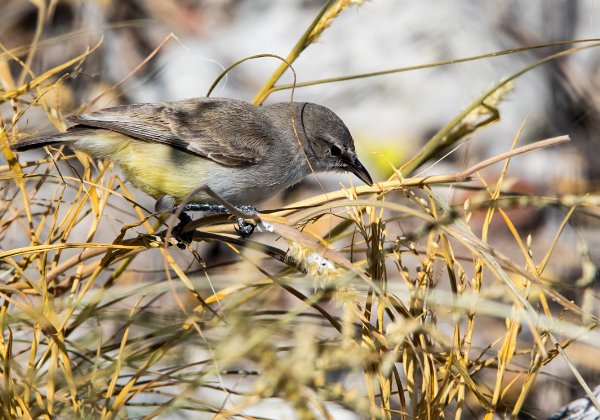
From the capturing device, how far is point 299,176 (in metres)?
3.73

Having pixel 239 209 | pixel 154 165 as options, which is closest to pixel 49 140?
pixel 154 165

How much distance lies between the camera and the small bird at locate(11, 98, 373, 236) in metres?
3.33

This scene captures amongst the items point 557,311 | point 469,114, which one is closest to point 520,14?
point 557,311

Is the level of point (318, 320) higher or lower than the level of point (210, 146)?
lower

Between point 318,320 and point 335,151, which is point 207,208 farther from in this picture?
point 335,151

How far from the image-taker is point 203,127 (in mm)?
3611

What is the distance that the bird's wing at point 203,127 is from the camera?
346 centimetres

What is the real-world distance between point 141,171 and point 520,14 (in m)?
3.60

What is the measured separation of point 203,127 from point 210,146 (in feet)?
0.42

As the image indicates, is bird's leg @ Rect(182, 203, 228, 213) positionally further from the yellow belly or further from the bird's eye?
the bird's eye

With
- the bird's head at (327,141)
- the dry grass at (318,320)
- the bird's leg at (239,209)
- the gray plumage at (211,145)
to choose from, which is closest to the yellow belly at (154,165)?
the gray plumage at (211,145)

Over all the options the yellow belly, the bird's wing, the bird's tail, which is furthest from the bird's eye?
the bird's tail

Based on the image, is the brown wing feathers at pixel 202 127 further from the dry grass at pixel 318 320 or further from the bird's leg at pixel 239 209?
the dry grass at pixel 318 320

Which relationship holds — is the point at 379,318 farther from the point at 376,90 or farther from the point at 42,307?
the point at 376,90
